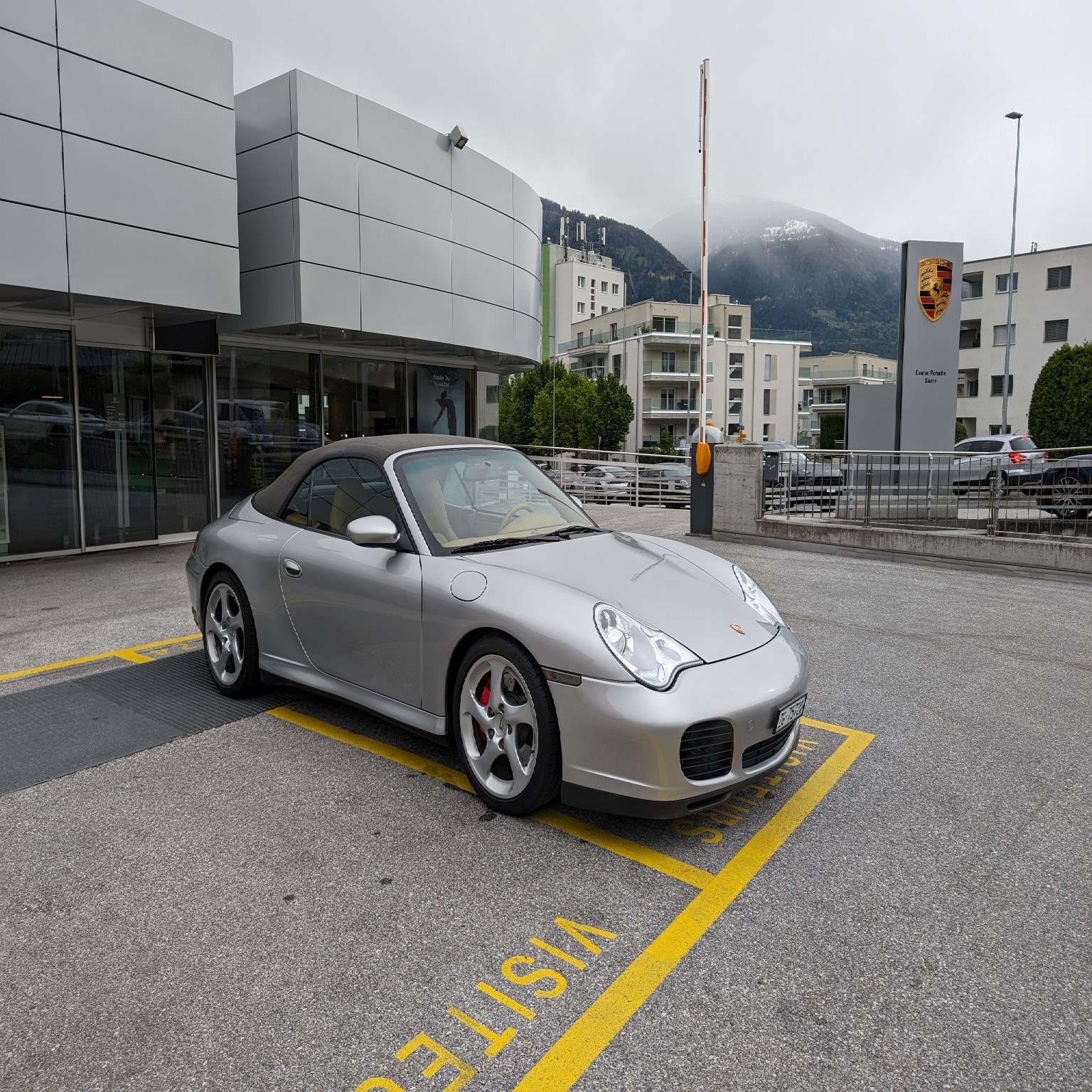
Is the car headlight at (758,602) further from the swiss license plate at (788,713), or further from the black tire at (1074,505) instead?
the black tire at (1074,505)

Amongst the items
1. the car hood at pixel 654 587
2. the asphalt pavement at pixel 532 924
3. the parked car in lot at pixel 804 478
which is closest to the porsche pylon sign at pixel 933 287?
the parked car in lot at pixel 804 478

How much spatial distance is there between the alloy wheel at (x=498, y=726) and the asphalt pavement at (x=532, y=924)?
0.17 m

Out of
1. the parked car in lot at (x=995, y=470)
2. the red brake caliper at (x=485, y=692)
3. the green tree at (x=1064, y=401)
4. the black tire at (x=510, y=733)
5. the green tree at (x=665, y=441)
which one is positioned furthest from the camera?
the green tree at (x=665, y=441)

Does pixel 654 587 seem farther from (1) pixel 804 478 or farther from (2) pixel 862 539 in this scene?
(1) pixel 804 478

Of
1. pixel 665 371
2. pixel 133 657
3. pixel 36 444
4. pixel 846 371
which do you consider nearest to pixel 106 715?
pixel 133 657

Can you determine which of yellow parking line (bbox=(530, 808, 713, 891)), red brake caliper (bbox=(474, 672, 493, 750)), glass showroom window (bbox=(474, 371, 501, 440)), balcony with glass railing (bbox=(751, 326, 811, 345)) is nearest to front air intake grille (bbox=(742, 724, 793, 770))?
yellow parking line (bbox=(530, 808, 713, 891))

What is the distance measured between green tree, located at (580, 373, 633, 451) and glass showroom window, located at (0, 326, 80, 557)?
165 ft

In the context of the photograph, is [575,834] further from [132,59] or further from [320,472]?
[132,59]

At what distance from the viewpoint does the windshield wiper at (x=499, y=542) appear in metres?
3.82

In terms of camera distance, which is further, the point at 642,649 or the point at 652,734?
the point at 642,649

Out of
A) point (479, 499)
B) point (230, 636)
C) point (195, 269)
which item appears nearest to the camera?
point (479, 499)

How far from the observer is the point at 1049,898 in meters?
2.87

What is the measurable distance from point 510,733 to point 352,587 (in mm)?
1134

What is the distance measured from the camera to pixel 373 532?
3.74 m
